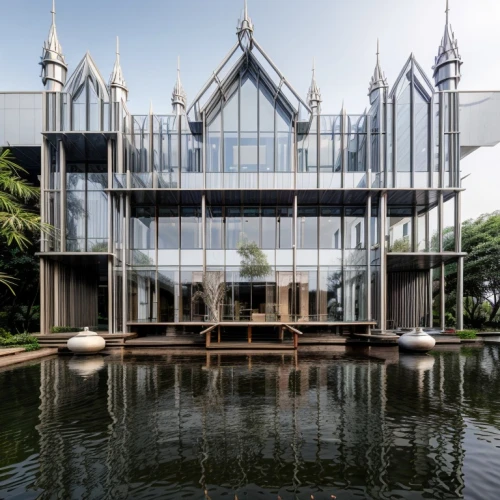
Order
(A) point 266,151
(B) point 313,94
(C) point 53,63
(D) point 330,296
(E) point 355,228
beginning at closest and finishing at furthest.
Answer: (C) point 53,63, (D) point 330,296, (A) point 266,151, (E) point 355,228, (B) point 313,94

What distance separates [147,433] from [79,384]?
14.3 feet

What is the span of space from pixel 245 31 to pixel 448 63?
12.0 meters

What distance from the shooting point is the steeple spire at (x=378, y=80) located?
19172mm

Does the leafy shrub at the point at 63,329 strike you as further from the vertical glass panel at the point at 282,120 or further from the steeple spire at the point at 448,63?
the steeple spire at the point at 448,63

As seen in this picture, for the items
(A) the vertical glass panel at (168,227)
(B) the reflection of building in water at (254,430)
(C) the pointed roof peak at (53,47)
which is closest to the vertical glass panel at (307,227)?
(A) the vertical glass panel at (168,227)

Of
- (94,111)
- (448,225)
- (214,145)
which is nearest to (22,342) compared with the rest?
(94,111)

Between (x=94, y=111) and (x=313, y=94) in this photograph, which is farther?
(x=313, y=94)

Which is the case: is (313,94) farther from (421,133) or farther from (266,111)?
(421,133)

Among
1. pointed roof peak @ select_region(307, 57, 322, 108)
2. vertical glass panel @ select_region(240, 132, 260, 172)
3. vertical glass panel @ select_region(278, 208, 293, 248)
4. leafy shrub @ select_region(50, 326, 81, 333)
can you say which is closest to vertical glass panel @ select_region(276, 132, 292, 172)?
vertical glass panel @ select_region(240, 132, 260, 172)

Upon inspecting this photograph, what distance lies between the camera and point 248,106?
765 inches


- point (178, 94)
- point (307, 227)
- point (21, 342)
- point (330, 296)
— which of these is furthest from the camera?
point (178, 94)

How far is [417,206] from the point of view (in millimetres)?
20484

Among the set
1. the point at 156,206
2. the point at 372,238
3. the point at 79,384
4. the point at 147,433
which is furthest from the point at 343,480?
the point at 156,206

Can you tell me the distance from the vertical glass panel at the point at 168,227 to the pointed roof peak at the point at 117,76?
699cm
